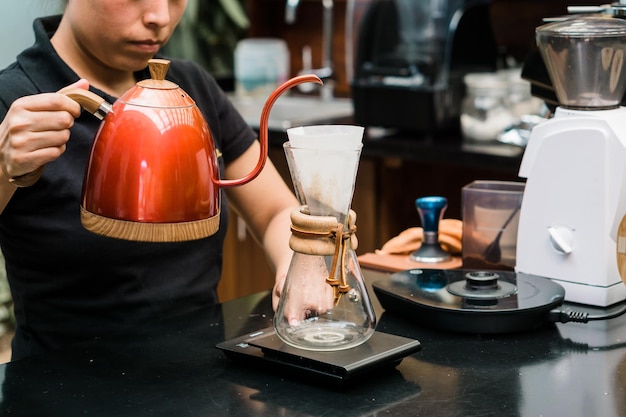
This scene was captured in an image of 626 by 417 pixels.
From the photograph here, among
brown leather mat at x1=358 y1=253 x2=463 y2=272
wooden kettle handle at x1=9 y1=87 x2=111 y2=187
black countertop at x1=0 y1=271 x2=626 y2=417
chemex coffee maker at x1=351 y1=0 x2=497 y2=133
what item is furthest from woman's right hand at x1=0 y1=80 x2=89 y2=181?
chemex coffee maker at x1=351 y1=0 x2=497 y2=133

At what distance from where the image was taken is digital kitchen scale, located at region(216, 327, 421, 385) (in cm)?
105

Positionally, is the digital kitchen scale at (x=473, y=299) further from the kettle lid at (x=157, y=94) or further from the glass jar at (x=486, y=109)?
the glass jar at (x=486, y=109)

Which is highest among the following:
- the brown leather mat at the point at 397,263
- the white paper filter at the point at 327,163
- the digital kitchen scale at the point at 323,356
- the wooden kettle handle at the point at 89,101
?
the wooden kettle handle at the point at 89,101

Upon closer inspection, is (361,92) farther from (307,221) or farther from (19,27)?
(307,221)

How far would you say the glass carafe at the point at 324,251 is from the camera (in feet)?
3.43

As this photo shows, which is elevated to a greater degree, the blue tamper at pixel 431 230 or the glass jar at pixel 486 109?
the glass jar at pixel 486 109

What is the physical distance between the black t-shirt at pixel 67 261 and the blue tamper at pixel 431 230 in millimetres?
385

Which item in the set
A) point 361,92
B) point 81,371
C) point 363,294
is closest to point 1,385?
point 81,371

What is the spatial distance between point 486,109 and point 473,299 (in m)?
1.66

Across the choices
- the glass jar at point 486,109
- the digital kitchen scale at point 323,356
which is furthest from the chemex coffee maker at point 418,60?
the digital kitchen scale at point 323,356

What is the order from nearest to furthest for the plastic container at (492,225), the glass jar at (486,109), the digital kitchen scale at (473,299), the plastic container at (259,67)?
the digital kitchen scale at (473,299) → the plastic container at (492,225) → the glass jar at (486,109) → the plastic container at (259,67)

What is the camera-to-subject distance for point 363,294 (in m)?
1.09

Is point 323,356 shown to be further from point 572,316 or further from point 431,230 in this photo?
point 431,230

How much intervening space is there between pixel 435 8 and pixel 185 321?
198 cm
